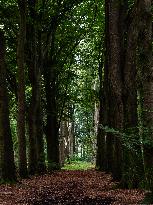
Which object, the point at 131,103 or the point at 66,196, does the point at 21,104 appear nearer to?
the point at 131,103

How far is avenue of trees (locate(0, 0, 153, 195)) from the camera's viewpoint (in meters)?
11.0

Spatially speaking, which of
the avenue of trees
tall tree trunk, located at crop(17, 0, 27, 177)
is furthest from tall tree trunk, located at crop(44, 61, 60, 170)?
tall tree trunk, located at crop(17, 0, 27, 177)

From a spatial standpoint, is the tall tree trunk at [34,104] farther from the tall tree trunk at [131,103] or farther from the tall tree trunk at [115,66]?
the tall tree trunk at [131,103]

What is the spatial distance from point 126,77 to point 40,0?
37.0 feet

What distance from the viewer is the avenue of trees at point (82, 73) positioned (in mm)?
11047

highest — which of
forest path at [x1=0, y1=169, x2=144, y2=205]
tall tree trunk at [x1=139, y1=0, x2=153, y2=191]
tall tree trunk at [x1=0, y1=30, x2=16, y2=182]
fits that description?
tall tree trunk at [x1=139, y1=0, x2=153, y2=191]

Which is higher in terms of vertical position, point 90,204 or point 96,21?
point 96,21

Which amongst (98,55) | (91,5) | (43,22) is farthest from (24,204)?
(98,55)

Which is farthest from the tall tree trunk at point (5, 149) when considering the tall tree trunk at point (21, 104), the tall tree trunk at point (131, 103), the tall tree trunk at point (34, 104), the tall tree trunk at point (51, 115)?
the tall tree trunk at point (51, 115)

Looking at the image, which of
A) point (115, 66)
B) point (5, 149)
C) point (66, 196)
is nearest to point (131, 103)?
point (115, 66)

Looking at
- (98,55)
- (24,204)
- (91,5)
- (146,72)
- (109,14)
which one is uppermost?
(91,5)

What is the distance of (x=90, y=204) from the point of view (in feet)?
34.8

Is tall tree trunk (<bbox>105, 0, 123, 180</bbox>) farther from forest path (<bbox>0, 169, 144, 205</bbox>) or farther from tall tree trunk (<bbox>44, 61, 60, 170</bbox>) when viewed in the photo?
tall tree trunk (<bbox>44, 61, 60, 170</bbox>)

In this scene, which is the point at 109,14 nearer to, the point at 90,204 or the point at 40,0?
the point at 90,204
